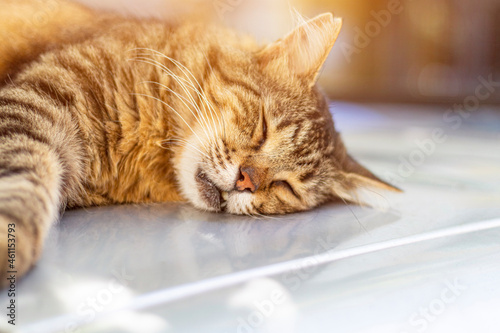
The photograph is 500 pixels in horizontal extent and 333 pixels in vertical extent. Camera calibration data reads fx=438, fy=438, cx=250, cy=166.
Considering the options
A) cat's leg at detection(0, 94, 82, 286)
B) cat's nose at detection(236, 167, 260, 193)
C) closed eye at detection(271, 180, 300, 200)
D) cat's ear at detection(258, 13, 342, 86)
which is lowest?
closed eye at detection(271, 180, 300, 200)

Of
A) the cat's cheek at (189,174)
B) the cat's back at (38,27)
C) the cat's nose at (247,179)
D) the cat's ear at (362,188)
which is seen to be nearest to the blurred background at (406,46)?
the cat's back at (38,27)

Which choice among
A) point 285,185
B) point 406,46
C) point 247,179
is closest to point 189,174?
point 247,179

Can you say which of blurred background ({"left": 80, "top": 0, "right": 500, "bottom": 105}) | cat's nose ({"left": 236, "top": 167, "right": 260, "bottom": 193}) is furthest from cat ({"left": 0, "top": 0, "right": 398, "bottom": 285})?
blurred background ({"left": 80, "top": 0, "right": 500, "bottom": 105})

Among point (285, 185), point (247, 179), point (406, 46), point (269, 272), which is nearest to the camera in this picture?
point (269, 272)

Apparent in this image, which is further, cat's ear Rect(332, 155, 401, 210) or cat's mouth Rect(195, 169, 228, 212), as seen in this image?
cat's ear Rect(332, 155, 401, 210)

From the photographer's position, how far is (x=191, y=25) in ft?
5.65

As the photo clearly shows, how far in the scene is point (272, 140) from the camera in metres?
1.38

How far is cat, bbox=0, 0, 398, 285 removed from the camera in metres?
1.30

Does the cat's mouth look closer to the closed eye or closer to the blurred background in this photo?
the closed eye

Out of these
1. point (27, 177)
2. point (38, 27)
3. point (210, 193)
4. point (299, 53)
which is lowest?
point (210, 193)

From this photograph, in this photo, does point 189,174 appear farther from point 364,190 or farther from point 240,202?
point 364,190

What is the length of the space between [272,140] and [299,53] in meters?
0.40

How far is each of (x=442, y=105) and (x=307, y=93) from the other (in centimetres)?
382

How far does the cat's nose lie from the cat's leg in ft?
1.62
